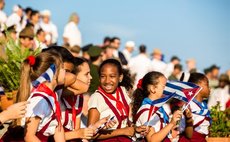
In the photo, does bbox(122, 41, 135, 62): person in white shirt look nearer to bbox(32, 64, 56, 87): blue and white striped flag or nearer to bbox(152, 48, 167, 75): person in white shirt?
bbox(152, 48, 167, 75): person in white shirt

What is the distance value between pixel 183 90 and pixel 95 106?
1.09 meters

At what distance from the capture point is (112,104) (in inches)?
357

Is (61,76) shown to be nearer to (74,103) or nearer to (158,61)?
(74,103)

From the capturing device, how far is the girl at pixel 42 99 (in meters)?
7.23

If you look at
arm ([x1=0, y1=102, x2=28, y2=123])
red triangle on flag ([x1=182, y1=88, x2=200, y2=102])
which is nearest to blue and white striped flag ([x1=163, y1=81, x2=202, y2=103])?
red triangle on flag ([x1=182, y1=88, x2=200, y2=102])

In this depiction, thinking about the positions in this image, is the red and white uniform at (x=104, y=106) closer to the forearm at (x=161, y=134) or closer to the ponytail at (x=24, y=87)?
the forearm at (x=161, y=134)

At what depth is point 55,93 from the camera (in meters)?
7.62

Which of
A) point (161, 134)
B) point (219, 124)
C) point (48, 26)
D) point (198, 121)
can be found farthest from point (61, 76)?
point (48, 26)

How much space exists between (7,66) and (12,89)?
0.53 metres

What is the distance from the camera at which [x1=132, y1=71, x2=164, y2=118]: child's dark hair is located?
9062 mm

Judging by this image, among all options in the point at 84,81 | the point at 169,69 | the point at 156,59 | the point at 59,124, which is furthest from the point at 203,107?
the point at 169,69

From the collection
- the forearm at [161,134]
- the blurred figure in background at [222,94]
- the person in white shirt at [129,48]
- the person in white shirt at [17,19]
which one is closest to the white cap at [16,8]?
the person in white shirt at [17,19]

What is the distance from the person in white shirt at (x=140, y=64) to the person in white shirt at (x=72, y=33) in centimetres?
174

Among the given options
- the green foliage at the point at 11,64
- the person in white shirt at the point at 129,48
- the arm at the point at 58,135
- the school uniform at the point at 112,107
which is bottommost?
the arm at the point at 58,135
